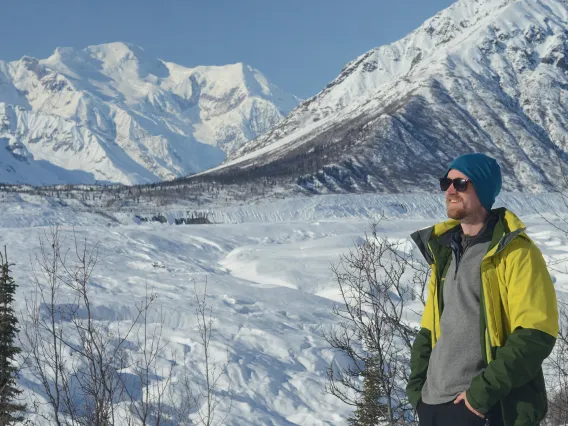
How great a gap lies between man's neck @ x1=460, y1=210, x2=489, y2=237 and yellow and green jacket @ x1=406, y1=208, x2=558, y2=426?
0.15 meters

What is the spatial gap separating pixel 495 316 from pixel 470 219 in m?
0.65

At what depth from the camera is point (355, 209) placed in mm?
158000

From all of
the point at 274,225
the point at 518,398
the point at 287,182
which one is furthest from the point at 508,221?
the point at 287,182

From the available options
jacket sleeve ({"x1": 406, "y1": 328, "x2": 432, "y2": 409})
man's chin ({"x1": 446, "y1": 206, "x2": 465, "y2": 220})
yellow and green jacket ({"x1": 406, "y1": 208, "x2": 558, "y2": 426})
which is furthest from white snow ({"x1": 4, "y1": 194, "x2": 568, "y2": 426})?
yellow and green jacket ({"x1": 406, "y1": 208, "x2": 558, "y2": 426})

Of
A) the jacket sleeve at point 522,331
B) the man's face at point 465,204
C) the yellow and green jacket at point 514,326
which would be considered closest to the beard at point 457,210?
the man's face at point 465,204

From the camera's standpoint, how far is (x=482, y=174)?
375 centimetres

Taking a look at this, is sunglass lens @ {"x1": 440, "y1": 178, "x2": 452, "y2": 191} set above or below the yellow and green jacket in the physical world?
above

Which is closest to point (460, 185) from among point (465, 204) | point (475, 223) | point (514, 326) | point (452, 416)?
point (465, 204)

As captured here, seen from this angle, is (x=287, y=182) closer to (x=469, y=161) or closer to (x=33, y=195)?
(x=33, y=195)

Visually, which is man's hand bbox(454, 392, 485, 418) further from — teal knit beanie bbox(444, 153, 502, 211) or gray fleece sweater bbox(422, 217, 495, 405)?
teal knit beanie bbox(444, 153, 502, 211)

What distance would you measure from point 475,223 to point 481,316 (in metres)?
0.60

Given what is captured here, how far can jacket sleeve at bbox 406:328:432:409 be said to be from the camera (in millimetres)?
3967

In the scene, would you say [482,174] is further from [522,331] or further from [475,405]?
[475,405]

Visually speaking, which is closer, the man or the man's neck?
the man
